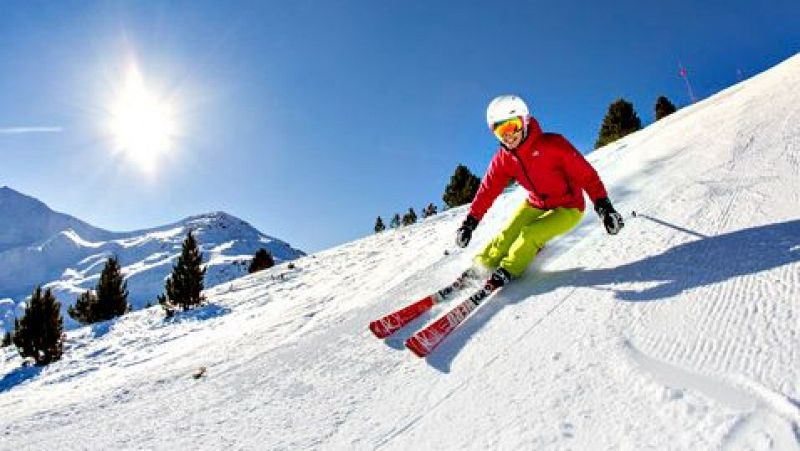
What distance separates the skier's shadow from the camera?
3617 millimetres

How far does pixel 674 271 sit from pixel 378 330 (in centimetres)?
244

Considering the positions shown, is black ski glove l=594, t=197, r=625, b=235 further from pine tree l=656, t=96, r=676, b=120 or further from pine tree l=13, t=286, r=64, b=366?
pine tree l=656, t=96, r=676, b=120

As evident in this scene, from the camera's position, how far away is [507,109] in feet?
17.7

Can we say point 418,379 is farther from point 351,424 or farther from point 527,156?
point 527,156

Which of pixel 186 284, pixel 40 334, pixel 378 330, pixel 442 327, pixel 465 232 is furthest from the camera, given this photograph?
pixel 186 284

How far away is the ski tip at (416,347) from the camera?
3846 mm

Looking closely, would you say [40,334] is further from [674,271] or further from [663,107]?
[663,107]

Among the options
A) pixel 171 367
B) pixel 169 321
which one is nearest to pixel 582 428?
pixel 171 367

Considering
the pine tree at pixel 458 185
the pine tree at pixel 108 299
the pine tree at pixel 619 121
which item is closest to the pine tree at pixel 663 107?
the pine tree at pixel 619 121

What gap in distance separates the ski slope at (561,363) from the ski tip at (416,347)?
6 cm

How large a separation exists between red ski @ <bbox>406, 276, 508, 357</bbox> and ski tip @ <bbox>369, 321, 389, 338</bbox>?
0.48 meters

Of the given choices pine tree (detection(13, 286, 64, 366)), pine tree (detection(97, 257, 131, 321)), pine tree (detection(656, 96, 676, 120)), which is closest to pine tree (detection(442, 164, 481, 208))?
pine tree (detection(656, 96, 676, 120))

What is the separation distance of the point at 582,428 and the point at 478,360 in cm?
116

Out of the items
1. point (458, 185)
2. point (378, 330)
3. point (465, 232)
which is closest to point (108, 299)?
point (458, 185)
